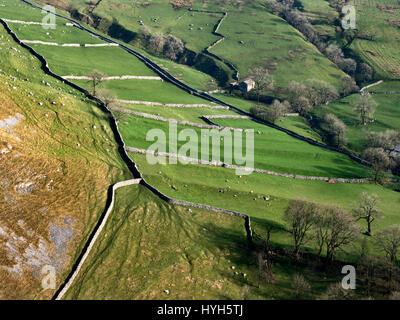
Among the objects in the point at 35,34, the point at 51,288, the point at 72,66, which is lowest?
the point at 51,288

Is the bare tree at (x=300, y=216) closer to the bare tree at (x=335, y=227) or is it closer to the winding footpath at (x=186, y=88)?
the bare tree at (x=335, y=227)

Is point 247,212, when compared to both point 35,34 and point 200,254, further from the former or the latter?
point 35,34

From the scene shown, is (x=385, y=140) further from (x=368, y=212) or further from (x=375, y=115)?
(x=368, y=212)

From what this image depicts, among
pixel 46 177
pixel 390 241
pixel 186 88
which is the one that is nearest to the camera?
pixel 390 241

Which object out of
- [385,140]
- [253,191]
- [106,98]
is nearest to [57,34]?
[106,98]

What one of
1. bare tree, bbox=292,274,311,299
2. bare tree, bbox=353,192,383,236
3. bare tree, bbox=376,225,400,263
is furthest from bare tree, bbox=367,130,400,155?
bare tree, bbox=292,274,311,299
